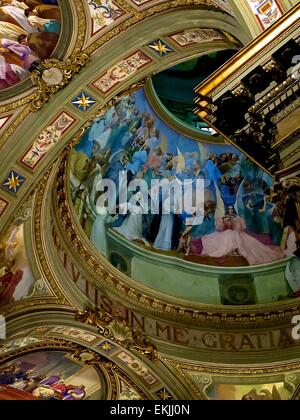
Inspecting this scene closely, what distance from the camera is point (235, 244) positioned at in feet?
49.8

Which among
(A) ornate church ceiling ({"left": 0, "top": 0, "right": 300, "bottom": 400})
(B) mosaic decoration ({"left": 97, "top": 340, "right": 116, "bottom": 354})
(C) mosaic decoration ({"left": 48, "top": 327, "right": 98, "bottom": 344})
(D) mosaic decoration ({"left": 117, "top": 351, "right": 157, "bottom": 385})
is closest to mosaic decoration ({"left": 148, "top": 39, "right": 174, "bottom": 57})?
(A) ornate church ceiling ({"left": 0, "top": 0, "right": 300, "bottom": 400})

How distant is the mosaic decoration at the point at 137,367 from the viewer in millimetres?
13070

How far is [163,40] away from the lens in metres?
9.23

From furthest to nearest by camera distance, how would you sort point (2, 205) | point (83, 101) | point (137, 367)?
point (137, 367)
point (2, 205)
point (83, 101)

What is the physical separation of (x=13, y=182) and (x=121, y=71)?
234cm

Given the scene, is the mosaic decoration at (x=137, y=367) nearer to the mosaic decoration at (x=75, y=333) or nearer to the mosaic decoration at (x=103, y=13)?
the mosaic decoration at (x=75, y=333)

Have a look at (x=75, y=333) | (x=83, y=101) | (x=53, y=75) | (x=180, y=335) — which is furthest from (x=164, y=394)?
(x=53, y=75)

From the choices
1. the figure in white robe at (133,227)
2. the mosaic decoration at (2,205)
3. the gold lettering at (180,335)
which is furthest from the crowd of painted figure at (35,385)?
the mosaic decoration at (2,205)

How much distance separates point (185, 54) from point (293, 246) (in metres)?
6.40

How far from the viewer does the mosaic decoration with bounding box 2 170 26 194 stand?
10359 mm

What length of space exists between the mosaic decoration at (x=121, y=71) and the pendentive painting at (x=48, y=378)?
17.7 ft

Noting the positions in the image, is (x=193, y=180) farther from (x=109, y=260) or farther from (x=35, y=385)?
(x=35, y=385)

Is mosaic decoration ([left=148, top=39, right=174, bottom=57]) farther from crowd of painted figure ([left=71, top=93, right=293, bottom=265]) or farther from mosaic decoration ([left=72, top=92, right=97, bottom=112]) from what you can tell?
crowd of painted figure ([left=71, top=93, right=293, bottom=265])
